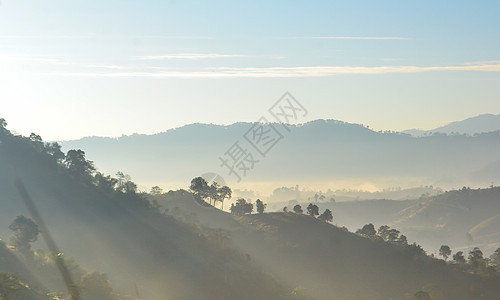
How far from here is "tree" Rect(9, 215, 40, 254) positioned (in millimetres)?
95938

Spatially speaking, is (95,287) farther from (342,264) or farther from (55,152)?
(55,152)

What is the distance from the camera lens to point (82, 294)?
241ft

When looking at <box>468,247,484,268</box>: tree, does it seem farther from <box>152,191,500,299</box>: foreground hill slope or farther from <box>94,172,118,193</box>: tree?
<box>94,172,118,193</box>: tree

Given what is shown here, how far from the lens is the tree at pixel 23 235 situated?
95938 mm

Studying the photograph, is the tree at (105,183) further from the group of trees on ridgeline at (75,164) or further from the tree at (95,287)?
the tree at (95,287)

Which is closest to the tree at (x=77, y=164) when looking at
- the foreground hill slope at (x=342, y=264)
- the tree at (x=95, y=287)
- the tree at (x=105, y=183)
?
the tree at (x=105, y=183)

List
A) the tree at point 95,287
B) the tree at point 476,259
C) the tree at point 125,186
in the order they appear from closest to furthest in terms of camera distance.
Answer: the tree at point 95,287 < the tree at point 125,186 < the tree at point 476,259

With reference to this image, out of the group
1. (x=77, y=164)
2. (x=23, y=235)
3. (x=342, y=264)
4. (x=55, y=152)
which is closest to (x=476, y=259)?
(x=342, y=264)

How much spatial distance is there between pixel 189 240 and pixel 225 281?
100 feet

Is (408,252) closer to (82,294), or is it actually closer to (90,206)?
(90,206)

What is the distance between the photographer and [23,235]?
9869 centimetres

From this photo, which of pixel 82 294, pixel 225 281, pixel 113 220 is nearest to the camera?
pixel 82 294

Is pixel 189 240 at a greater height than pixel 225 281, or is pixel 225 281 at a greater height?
pixel 189 240

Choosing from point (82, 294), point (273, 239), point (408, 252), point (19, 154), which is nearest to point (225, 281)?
point (82, 294)
